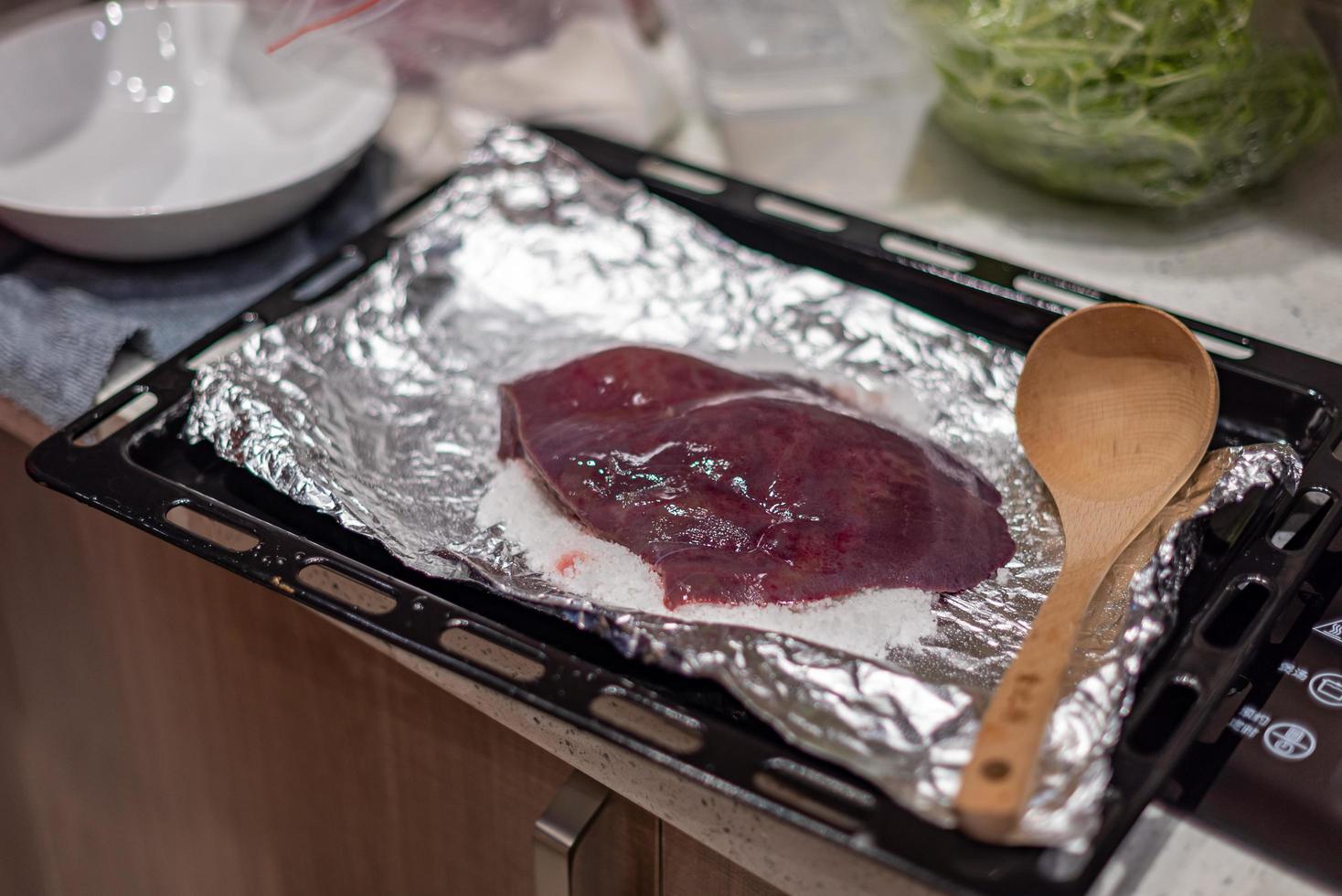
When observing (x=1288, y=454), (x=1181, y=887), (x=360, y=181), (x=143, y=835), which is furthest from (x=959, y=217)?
(x=143, y=835)

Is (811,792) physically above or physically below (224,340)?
above

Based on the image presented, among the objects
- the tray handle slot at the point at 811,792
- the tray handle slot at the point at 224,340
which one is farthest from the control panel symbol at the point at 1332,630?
the tray handle slot at the point at 224,340

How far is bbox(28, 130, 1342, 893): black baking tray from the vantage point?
547 millimetres

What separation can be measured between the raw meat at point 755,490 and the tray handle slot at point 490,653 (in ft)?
0.37

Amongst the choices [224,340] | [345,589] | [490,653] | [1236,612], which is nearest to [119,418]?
[224,340]

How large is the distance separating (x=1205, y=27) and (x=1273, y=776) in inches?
26.0

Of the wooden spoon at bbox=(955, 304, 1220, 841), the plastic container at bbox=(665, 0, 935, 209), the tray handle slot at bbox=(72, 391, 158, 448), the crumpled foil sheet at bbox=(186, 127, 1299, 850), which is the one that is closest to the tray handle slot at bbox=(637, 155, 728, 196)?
the crumpled foil sheet at bbox=(186, 127, 1299, 850)

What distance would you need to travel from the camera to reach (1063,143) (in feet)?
3.48

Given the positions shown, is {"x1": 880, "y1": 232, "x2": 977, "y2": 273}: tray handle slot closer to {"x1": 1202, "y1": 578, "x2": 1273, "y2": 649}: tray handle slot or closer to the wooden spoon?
the wooden spoon

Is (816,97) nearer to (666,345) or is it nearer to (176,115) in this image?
(666,345)

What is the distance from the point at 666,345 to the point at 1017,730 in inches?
20.2

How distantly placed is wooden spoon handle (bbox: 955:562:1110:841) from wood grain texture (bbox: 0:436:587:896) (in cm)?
29

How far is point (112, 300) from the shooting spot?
104 cm

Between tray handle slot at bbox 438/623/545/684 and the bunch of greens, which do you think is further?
the bunch of greens
